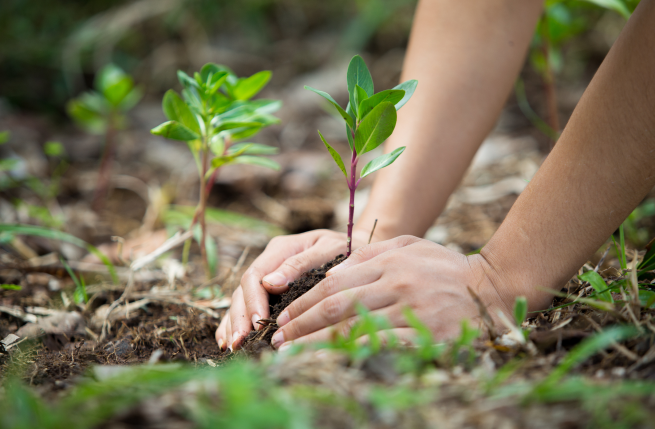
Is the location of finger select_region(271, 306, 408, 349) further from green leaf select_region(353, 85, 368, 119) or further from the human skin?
green leaf select_region(353, 85, 368, 119)

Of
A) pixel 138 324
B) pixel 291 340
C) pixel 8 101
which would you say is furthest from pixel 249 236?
pixel 8 101

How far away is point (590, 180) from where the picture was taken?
0.99 meters

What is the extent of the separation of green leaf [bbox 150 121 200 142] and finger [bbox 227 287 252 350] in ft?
1.58

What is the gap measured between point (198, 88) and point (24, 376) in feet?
A: 2.82

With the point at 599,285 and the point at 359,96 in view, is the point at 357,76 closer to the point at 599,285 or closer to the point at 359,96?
the point at 359,96

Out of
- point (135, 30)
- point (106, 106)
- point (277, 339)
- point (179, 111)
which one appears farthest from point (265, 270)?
point (135, 30)

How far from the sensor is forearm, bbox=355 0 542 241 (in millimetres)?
1567

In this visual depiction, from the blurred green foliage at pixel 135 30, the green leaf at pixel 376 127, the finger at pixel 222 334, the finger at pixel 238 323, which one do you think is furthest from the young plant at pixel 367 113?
the blurred green foliage at pixel 135 30

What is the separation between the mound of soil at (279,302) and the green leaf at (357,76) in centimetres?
47

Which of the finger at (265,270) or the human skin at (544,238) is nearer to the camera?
the human skin at (544,238)

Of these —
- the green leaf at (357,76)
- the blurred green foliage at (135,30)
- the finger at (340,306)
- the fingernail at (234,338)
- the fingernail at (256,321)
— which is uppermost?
the blurred green foliage at (135,30)

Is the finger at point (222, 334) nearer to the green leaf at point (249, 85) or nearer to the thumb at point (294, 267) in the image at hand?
the thumb at point (294, 267)

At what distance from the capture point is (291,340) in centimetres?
104

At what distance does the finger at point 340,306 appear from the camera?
0.99 m
